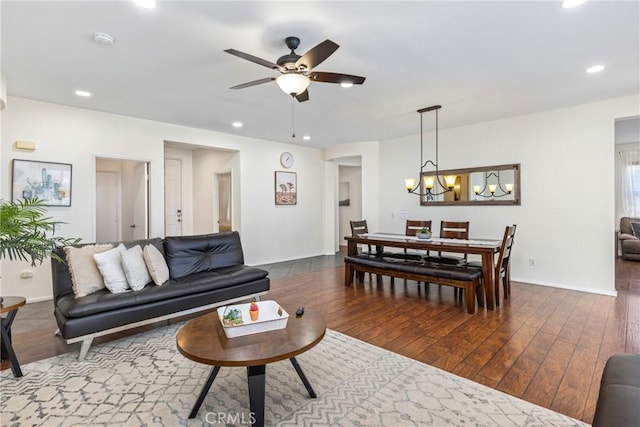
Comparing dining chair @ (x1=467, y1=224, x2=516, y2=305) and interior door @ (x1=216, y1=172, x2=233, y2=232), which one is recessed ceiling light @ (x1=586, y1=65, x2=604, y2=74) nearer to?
dining chair @ (x1=467, y1=224, x2=516, y2=305)

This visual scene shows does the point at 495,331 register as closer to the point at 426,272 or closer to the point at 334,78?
the point at 426,272

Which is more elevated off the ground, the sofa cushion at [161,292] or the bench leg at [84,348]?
the sofa cushion at [161,292]

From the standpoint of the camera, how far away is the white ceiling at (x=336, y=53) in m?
2.26

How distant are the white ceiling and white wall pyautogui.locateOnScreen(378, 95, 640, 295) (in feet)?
1.37

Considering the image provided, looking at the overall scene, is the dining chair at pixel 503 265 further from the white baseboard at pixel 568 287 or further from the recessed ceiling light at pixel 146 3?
the recessed ceiling light at pixel 146 3

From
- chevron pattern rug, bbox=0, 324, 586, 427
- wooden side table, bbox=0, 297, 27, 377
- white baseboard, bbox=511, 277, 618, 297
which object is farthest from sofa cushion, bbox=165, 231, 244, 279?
white baseboard, bbox=511, 277, 618, 297

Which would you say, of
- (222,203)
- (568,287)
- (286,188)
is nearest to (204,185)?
(222,203)

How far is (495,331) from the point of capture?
304cm

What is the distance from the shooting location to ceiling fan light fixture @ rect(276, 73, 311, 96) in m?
2.54

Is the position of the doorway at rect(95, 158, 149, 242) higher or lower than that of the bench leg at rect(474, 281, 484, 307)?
higher

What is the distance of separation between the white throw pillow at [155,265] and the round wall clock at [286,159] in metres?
4.03

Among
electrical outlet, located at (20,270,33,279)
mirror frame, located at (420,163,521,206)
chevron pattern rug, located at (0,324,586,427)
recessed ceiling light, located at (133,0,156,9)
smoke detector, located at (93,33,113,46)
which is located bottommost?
chevron pattern rug, located at (0,324,586,427)

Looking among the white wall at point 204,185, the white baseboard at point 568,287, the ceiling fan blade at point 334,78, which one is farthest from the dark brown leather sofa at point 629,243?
the white wall at point 204,185

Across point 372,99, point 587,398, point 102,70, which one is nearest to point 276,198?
point 372,99
